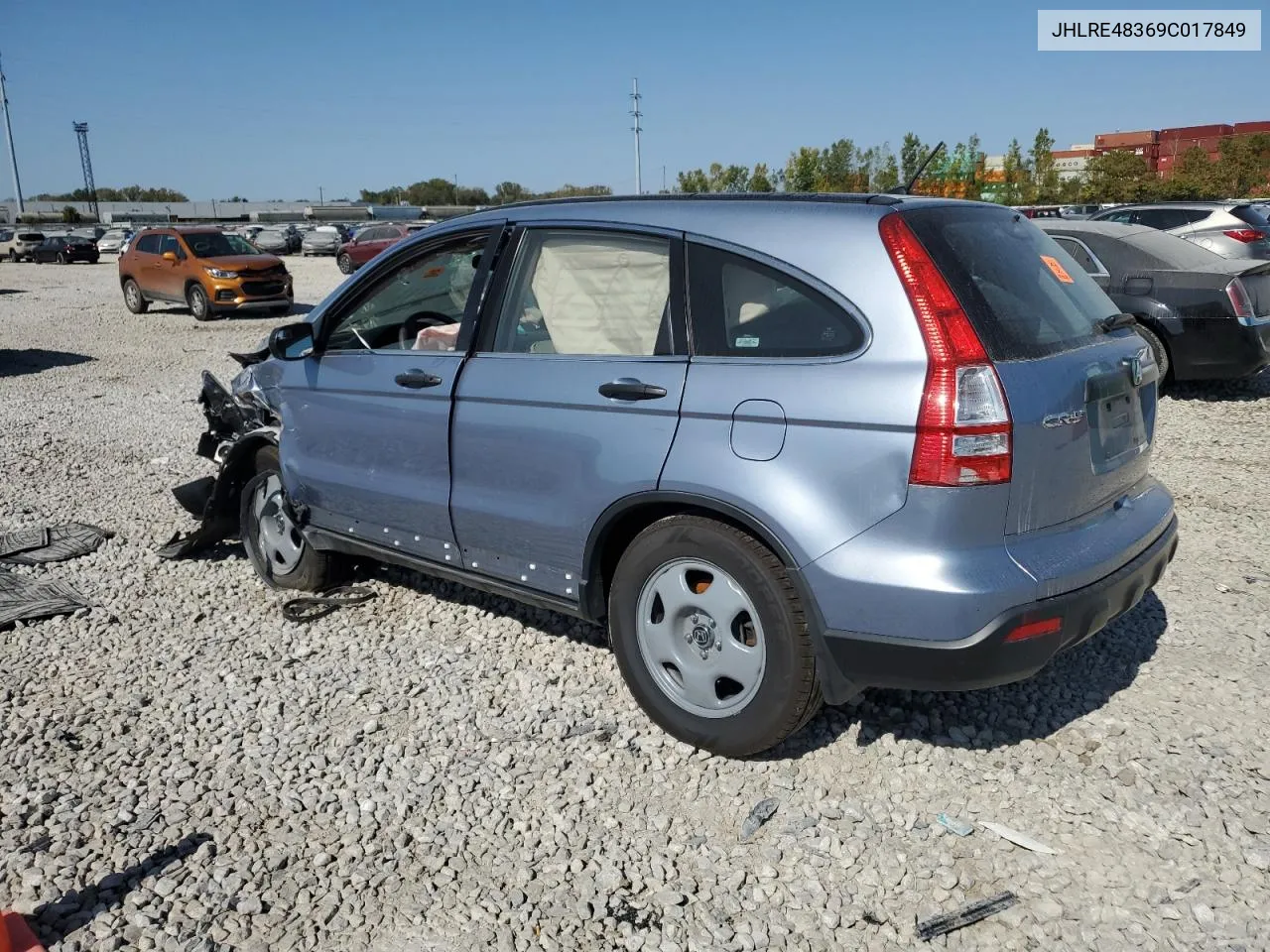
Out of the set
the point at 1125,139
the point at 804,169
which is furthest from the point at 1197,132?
the point at 804,169

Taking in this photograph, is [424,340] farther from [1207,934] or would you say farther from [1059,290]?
[1207,934]

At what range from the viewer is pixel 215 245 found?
2094cm

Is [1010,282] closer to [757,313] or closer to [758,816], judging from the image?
[757,313]

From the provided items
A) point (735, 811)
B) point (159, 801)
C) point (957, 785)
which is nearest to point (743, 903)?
point (735, 811)

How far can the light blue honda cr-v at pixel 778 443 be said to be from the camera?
284cm

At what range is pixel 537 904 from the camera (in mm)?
2785

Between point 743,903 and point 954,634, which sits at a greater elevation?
point 954,634

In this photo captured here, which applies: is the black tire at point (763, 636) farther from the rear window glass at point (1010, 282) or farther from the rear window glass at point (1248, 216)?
the rear window glass at point (1248, 216)

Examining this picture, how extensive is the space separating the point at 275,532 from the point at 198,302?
1686 cm

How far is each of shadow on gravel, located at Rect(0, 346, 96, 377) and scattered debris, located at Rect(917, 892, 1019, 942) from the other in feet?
46.6

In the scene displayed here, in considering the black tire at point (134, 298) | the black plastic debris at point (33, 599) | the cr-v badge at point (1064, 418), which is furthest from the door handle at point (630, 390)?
the black tire at point (134, 298)

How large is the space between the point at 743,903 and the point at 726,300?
184 cm

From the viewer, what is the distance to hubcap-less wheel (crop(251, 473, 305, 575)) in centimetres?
511

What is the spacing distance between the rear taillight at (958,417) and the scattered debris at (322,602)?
3.14 m
